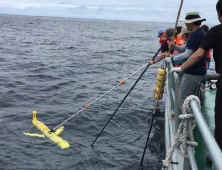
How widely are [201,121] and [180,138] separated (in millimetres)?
531

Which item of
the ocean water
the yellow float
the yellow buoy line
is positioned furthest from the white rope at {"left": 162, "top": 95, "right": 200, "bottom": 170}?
the yellow float

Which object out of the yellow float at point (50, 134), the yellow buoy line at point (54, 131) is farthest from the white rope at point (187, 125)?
the yellow float at point (50, 134)

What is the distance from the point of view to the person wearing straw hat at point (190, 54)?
4645mm

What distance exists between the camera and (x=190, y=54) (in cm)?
471

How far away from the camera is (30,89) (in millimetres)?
13438

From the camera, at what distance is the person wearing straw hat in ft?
15.2

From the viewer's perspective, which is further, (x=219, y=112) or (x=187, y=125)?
(x=219, y=112)

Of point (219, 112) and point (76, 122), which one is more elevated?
point (219, 112)

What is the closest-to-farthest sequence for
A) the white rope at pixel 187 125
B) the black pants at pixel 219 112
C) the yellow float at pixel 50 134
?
the white rope at pixel 187 125 < the black pants at pixel 219 112 < the yellow float at pixel 50 134

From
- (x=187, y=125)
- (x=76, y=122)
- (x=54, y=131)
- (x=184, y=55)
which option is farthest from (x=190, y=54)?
(x=76, y=122)

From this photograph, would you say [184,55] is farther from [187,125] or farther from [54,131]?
[54,131]

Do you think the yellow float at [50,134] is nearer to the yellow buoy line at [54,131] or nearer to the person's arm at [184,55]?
the yellow buoy line at [54,131]

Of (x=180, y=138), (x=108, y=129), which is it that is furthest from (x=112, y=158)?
(x=180, y=138)

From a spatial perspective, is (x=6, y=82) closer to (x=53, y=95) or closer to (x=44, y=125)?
(x=53, y=95)
